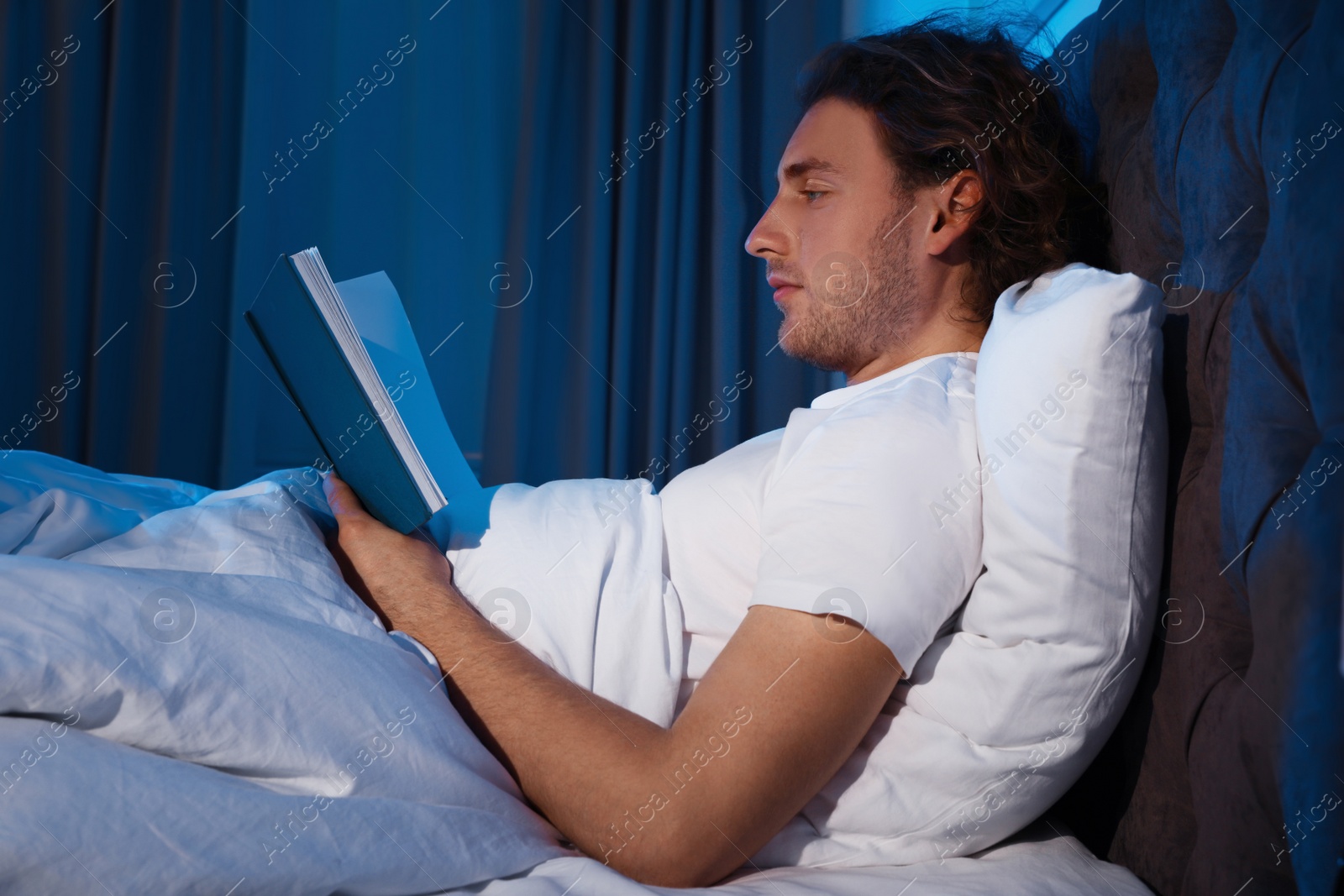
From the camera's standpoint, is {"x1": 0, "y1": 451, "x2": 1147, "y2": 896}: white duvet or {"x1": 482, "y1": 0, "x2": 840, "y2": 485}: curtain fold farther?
{"x1": 482, "y1": 0, "x2": 840, "y2": 485}: curtain fold

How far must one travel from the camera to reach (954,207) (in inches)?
39.9

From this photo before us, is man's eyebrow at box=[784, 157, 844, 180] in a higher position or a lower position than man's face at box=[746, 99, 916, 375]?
higher

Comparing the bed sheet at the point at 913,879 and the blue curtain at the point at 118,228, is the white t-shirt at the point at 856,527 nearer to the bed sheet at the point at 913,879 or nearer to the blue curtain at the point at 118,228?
the bed sheet at the point at 913,879

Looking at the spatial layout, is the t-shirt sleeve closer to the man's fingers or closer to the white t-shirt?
the white t-shirt

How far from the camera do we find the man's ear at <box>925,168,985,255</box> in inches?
39.7

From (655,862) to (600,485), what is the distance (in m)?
0.43

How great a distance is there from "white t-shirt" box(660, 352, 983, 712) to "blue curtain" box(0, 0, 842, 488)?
1.29 metres

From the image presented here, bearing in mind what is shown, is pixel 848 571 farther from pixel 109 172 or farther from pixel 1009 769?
pixel 109 172

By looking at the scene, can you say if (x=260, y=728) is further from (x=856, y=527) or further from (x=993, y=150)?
(x=993, y=150)

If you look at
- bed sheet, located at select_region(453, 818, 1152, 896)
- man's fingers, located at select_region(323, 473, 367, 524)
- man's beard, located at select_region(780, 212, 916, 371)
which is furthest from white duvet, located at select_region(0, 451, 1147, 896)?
man's beard, located at select_region(780, 212, 916, 371)

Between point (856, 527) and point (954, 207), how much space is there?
1.64 ft

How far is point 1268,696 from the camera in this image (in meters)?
0.52

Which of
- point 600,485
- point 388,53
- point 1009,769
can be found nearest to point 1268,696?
point 1009,769

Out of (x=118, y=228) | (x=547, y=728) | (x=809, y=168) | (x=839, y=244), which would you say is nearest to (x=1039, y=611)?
(x=547, y=728)
